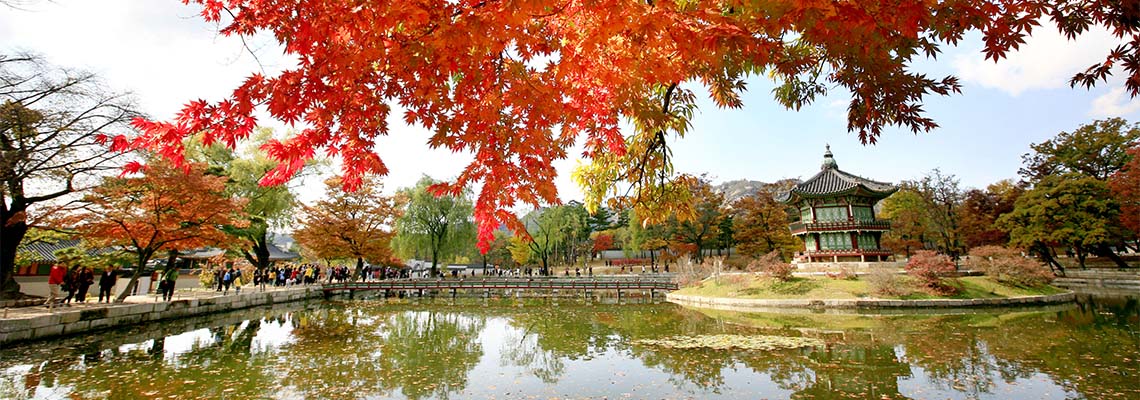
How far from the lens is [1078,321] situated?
11.7 meters

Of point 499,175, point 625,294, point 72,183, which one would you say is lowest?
point 625,294

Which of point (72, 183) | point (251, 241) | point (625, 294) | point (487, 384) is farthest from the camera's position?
point (625, 294)

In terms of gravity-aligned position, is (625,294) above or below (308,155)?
below

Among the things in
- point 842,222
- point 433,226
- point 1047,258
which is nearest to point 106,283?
point 433,226

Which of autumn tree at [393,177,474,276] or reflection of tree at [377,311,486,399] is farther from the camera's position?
autumn tree at [393,177,474,276]

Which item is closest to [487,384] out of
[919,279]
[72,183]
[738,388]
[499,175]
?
[738,388]

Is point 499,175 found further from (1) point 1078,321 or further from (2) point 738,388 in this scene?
(1) point 1078,321

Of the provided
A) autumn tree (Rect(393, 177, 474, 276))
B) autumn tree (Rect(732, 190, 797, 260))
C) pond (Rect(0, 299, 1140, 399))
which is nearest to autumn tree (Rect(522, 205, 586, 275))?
autumn tree (Rect(393, 177, 474, 276))

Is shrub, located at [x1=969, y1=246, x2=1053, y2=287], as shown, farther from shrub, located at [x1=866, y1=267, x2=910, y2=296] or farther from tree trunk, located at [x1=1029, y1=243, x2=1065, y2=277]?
tree trunk, located at [x1=1029, y1=243, x2=1065, y2=277]

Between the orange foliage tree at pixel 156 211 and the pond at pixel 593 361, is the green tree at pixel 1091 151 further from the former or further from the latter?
the orange foliage tree at pixel 156 211

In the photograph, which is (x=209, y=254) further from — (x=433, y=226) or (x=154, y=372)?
(x=154, y=372)

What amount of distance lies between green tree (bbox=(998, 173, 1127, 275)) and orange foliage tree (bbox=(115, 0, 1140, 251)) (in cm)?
2961

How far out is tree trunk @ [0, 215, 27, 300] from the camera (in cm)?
1134

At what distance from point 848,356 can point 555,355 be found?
5196mm
